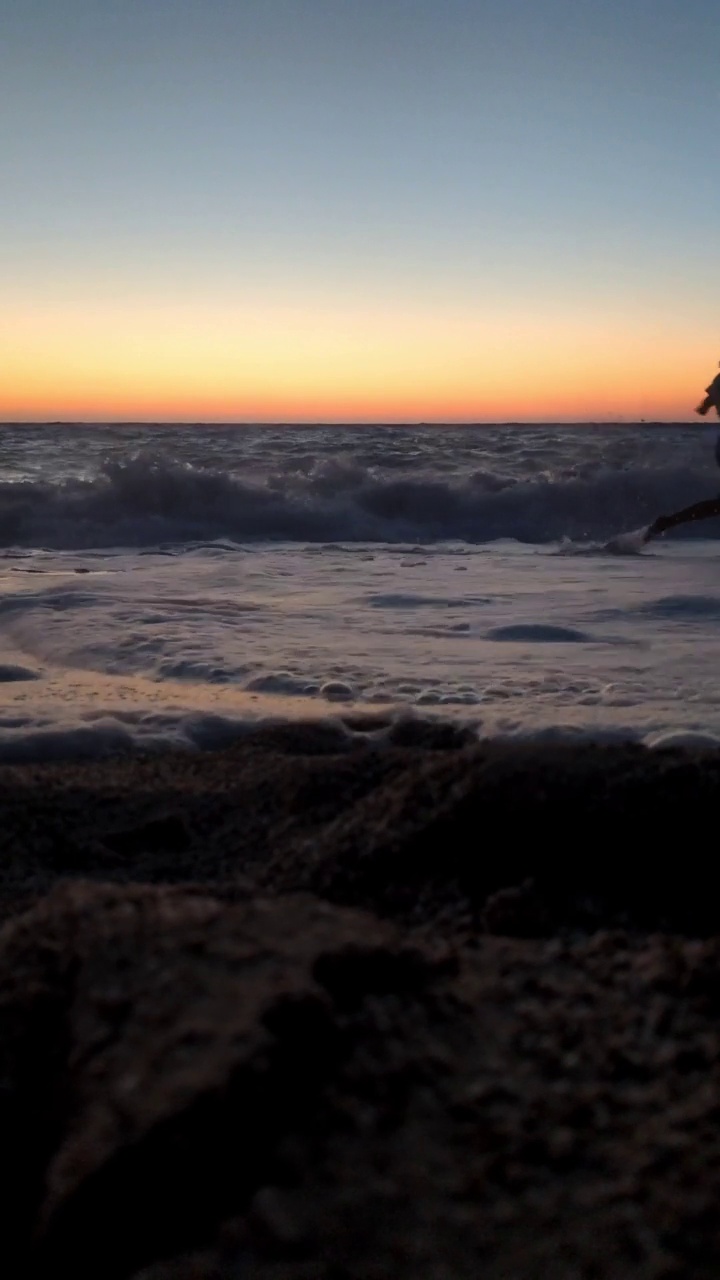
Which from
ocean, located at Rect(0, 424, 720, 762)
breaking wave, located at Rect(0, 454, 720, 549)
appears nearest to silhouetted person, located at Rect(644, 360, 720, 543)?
ocean, located at Rect(0, 424, 720, 762)

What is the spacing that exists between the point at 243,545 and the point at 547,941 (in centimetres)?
742

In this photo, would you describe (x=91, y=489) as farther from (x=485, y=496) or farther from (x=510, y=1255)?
(x=510, y=1255)

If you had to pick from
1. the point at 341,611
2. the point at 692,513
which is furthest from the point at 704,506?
the point at 341,611

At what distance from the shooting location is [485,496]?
1073cm

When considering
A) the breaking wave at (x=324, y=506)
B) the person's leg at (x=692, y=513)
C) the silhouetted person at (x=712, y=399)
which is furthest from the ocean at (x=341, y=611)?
the silhouetted person at (x=712, y=399)

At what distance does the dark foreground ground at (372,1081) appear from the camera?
2.52ft

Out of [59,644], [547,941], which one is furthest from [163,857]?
[59,644]

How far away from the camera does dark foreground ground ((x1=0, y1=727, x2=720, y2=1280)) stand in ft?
2.52

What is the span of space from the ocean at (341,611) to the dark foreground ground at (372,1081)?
50.8 inches

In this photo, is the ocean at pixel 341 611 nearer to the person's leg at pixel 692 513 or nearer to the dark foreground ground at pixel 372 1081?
the person's leg at pixel 692 513

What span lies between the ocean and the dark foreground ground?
129 centimetres

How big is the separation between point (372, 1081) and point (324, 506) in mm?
9494

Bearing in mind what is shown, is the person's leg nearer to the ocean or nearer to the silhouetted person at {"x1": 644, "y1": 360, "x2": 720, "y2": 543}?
the silhouetted person at {"x1": 644, "y1": 360, "x2": 720, "y2": 543}

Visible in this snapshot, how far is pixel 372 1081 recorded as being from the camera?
2.92 ft
